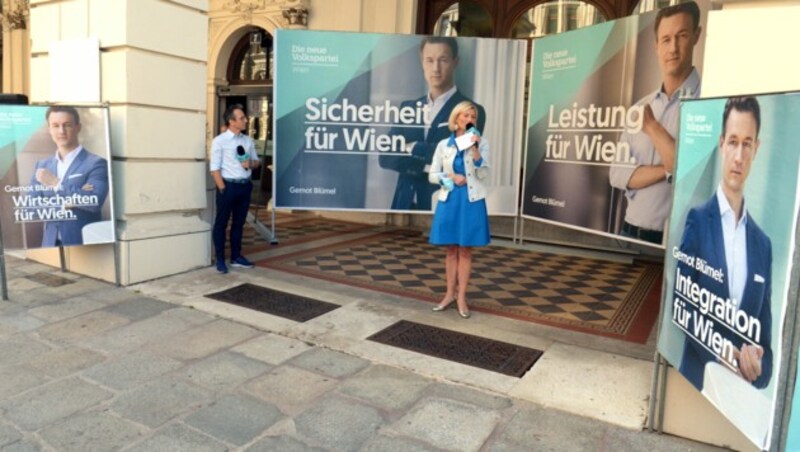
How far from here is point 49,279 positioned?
5828 mm

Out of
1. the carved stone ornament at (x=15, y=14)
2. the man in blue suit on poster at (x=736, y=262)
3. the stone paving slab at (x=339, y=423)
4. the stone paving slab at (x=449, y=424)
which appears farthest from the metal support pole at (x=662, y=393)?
the carved stone ornament at (x=15, y=14)

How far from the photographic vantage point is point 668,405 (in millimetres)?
3139

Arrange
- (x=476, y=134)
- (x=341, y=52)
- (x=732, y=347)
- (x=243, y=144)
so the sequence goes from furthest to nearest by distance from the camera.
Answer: (x=341, y=52), (x=243, y=144), (x=476, y=134), (x=732, y=347)

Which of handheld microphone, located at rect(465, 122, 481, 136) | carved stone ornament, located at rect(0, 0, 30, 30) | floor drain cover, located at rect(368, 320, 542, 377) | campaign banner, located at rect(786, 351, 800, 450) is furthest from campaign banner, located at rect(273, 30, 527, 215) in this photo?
carved stone ornament, located at rect(0, 0, 30, 30)

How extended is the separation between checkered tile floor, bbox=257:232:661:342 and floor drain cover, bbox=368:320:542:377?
834mm

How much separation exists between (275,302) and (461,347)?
6.07 ft

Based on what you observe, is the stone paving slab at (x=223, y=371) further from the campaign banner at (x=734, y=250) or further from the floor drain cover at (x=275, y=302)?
the campaign banner at (x=734, y=250)

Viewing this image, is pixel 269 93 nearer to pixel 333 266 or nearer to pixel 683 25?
pixel 333 266

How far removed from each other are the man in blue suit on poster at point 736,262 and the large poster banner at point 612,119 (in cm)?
332

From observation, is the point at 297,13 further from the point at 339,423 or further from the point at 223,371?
the point at 339,423

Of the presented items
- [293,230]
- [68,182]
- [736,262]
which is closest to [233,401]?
[736,262]

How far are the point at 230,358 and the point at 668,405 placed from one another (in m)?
2.69

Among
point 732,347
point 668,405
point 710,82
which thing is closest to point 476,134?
point 710,82

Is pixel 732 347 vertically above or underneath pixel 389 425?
above
